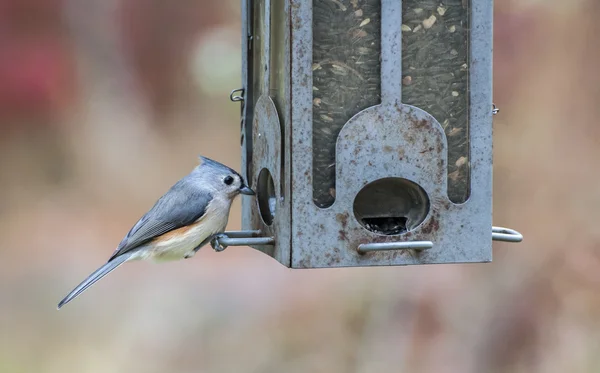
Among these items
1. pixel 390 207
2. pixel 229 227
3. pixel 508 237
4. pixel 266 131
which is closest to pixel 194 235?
pixel 266 131

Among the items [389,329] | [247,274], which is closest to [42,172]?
[247,274]

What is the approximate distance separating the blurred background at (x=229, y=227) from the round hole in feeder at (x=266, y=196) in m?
2.10

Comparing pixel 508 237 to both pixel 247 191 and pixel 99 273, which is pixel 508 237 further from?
pixel 99 273

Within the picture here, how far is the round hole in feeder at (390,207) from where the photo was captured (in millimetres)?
3787

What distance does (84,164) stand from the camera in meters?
7.27

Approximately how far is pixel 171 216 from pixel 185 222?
0.08 metres

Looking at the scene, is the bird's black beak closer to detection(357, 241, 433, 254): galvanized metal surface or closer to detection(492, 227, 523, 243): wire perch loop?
detection(357, 241, 433, 254): galvanized metal surface

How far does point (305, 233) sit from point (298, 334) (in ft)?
9.18

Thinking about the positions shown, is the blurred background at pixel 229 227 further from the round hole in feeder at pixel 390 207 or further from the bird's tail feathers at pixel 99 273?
the round hole in feeder at pixel 390 207

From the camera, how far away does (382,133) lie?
3.67 metres

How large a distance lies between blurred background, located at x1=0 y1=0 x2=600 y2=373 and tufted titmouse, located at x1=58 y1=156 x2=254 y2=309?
2.07 metres

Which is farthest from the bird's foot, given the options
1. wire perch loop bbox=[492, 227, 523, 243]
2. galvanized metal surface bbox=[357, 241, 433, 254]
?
wire perch loop bbox=[492, 227, 523, 243]

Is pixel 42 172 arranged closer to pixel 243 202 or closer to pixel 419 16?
pixel 243 202

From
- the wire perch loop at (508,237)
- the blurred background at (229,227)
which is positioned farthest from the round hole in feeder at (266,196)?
the blurred background at (229,227)
